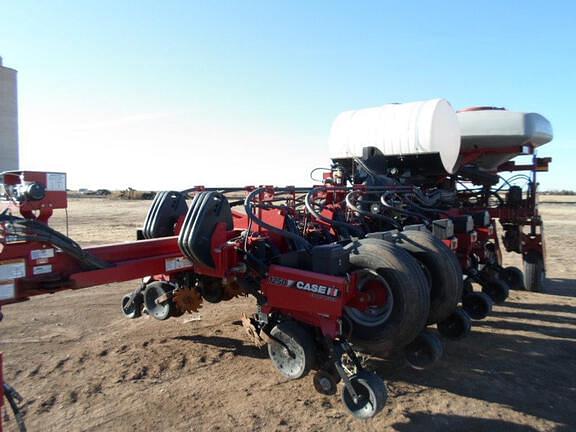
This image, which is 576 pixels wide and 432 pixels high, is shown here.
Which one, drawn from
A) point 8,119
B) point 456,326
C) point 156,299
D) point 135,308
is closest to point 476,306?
point 456,326

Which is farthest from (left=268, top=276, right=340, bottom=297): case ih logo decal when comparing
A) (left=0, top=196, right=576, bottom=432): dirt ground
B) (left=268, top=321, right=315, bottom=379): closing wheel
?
(left=0, top=196, right=576, bottom=432): dirt ground

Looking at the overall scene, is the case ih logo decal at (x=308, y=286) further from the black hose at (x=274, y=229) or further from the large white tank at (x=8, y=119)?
the large white tank at (x=8, y=119)

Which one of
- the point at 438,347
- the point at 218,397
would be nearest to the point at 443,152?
the point at 438,347

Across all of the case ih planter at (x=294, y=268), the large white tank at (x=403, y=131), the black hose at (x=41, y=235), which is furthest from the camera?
the large white tank at (x=403, y=131)

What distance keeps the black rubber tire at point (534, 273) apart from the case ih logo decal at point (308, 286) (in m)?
5.52

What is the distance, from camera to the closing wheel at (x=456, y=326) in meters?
4.59

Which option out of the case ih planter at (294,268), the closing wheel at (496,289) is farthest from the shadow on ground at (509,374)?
the closing wheel at (496,289)

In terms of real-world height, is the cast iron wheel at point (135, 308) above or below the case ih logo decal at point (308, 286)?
below

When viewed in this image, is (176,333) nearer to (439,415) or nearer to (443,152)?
(439,415)

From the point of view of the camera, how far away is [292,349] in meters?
3.52

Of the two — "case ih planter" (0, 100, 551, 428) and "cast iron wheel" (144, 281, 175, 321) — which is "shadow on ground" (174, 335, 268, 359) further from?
"cast iron wheel" (144, 281, 175, 321)

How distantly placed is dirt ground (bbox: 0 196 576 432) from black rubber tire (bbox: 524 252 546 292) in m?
1.73

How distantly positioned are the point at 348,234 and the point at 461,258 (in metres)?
2.03

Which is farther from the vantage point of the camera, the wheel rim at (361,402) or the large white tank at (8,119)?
the large white tank at (8,119)
